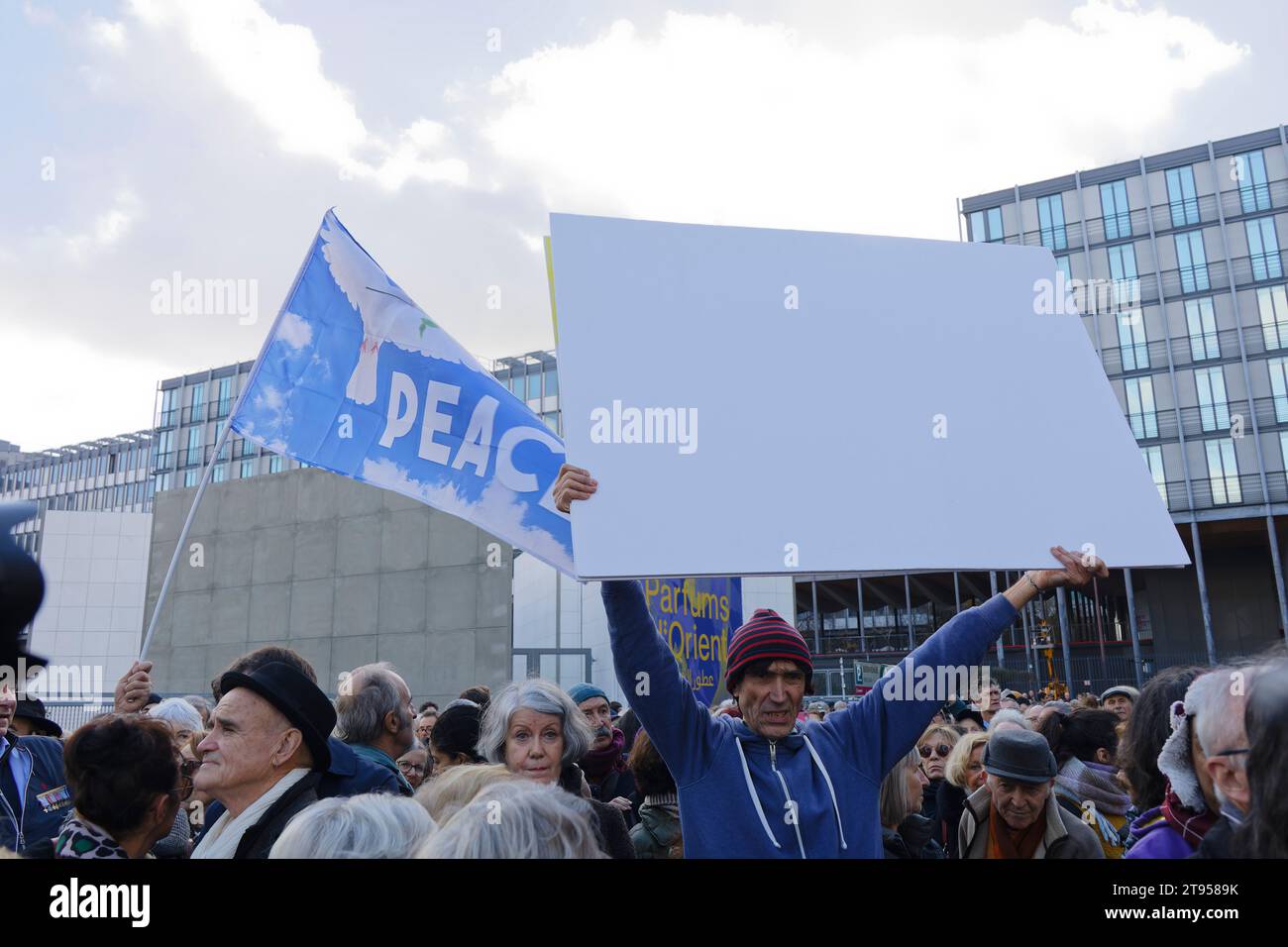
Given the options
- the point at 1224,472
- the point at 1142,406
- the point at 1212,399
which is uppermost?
the point at 1142,406

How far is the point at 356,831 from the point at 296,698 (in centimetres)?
96

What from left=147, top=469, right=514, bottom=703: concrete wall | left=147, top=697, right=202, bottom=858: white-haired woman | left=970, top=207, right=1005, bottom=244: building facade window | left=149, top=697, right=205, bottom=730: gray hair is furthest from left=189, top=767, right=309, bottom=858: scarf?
left=970, top=207, right=1005, bottom=244: building facade window

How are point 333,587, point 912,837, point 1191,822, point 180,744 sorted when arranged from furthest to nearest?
point 333,587
point 180,744
point 912,837
point 1191,822

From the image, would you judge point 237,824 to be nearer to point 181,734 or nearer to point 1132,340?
point 181,734

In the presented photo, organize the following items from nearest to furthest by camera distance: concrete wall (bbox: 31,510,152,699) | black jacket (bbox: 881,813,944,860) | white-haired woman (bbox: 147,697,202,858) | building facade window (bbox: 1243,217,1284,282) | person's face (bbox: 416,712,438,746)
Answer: white-haired woman (bbox: 147,697,202,858) → black jacket (bbox: 881,813,944,860) → person's face (bbox: 416,712,438,746) → concrete wall (bbox: 31,510,152,699) → building facade window (bbox: 1243,217,1284,282)

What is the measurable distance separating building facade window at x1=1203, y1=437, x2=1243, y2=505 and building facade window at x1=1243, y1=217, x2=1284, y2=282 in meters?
6.99

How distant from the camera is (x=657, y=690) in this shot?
2518mm

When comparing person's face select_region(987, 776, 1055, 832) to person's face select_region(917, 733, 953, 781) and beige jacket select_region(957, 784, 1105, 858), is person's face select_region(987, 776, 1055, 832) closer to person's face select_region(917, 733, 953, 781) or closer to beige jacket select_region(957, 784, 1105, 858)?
beige jacket select_region(957, 784, 1105, 858)

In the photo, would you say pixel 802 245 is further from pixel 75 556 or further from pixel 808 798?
pixel 75 556

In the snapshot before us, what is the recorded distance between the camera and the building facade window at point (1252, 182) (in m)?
39.8

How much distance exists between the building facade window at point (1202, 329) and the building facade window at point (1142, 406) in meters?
2.16

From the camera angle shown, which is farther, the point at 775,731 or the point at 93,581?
the point at 93,581

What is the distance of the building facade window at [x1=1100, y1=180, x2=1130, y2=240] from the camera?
42.3m

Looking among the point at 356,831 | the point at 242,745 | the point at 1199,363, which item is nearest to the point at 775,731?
the point at 356,831
